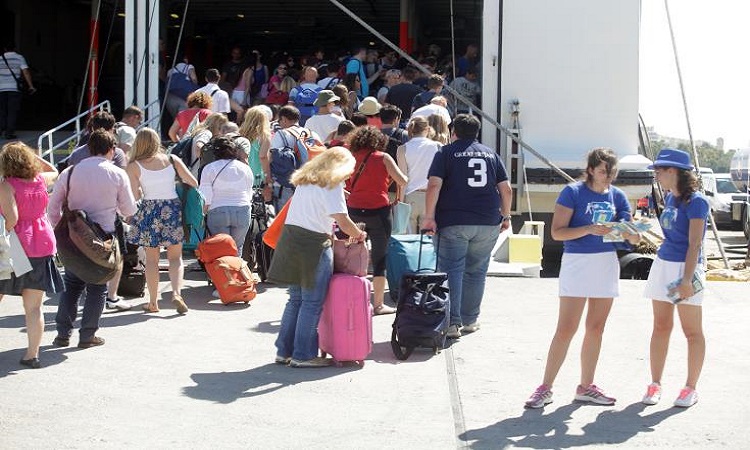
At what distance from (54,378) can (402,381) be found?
7.39 feet

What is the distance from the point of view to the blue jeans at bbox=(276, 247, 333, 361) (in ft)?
24.6

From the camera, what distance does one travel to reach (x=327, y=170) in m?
7.31

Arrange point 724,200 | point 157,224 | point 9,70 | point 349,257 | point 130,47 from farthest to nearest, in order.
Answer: point 724,200
point 9,70
point 130,47
point 157,224
point 349,257

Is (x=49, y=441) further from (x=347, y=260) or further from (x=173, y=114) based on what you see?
(x=173, y=114)

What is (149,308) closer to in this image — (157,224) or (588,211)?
(157,224)

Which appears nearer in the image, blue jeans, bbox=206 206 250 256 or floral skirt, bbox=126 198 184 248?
floral skirt, bbox=126 198 184 248

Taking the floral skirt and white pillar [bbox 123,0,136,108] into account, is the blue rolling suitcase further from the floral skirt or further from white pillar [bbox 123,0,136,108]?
white pillar [bbox 123,0,136,108]

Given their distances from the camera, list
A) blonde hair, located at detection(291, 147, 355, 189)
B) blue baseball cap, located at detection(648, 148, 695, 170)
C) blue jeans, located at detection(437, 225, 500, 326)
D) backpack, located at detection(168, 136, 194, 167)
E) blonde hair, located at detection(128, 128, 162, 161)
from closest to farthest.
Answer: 1. blue baseball cap, located at detection(648, 148, 695, 170)
2. blonde hair, located at detection(291, 147, 355, 189)
3. blue jeans, located at detection(437, 225, 500, 326)
4. blonde hair, located at detection(128, 128, 162, 161)
5. backpack, located at detection(168, 136, 194, 167)

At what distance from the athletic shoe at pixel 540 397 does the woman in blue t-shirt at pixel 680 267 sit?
0.62 meters

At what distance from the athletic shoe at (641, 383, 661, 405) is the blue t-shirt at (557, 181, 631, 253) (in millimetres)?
882

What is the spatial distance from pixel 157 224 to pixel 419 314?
2654 millimetres

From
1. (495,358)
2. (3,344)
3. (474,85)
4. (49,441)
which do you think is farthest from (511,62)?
(49,441)

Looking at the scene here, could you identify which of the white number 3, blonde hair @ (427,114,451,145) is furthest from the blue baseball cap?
blonde hair @ (427,114,451,145)

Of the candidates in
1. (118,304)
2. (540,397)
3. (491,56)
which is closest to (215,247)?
(118,304)
